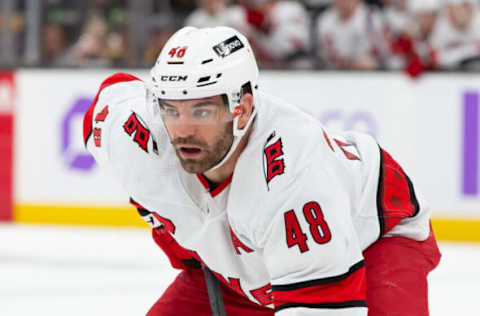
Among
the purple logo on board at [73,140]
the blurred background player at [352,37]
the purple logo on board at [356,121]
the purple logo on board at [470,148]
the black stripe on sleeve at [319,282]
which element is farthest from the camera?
the purple logo on board at [73,140]

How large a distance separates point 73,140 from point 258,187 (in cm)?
431

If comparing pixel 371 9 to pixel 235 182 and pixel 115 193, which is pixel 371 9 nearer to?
pixel 115 193

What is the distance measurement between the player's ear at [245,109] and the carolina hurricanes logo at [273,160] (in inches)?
2.8

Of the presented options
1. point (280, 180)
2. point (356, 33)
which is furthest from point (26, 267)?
point (280, 180)

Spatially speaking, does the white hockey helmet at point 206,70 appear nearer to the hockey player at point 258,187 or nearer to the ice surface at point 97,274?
the hockey player at point 258,187

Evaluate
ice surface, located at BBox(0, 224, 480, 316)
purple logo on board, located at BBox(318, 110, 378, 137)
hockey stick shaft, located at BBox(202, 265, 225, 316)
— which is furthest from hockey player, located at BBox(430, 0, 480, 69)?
hockey stick shaft, located at BBox(202, 265, 225, 316)

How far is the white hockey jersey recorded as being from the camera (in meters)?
1.99

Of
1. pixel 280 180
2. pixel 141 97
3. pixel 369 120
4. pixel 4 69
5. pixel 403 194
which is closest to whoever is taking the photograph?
pixel 280 180

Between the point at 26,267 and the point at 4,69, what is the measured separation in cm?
218

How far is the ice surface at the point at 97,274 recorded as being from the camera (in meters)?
3.76

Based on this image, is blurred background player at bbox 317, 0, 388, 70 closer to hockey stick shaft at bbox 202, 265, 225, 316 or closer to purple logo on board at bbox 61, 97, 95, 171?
purple logo on board at bbox 61, 97, 95, 171

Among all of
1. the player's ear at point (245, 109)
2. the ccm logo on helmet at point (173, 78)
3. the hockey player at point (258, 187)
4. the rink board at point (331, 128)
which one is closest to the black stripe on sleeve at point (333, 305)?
the hockey player at point (258, 187)

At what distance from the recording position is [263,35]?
6.07 meters

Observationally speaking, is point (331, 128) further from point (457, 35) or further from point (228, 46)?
point (228, 46)
